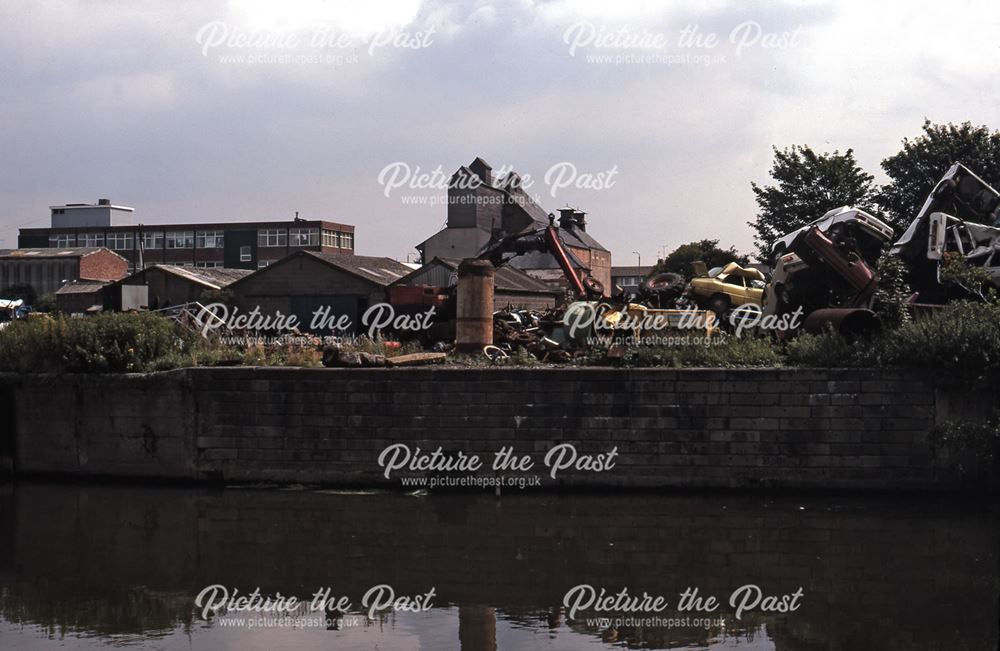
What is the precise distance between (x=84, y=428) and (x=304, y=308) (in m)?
18.1

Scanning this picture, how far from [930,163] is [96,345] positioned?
1044 inches

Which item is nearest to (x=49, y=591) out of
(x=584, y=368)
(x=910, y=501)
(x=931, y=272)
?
(x=584, y=368)

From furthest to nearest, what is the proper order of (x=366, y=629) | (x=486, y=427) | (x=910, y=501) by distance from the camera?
(x=486, y=427) → (x=910, y=501) → (x=366, y=629)

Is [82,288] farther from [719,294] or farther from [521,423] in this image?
[521,423]

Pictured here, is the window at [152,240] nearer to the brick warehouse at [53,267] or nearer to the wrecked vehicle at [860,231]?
the brick warehouse at [53,267]

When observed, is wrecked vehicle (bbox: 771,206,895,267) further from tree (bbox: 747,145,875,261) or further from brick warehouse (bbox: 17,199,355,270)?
brick warehouse (bbox: 17,199,355,270)

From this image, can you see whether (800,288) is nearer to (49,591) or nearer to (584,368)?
(584,368)

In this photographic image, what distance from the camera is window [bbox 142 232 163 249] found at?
75750 mm

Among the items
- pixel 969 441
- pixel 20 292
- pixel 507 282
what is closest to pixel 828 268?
pixel 969 441

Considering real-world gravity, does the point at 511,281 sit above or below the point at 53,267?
below

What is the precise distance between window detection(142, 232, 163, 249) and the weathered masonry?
60211 millimetres

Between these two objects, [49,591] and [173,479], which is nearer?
[49,591]

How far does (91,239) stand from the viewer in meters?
78.0

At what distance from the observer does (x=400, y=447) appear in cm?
1678
